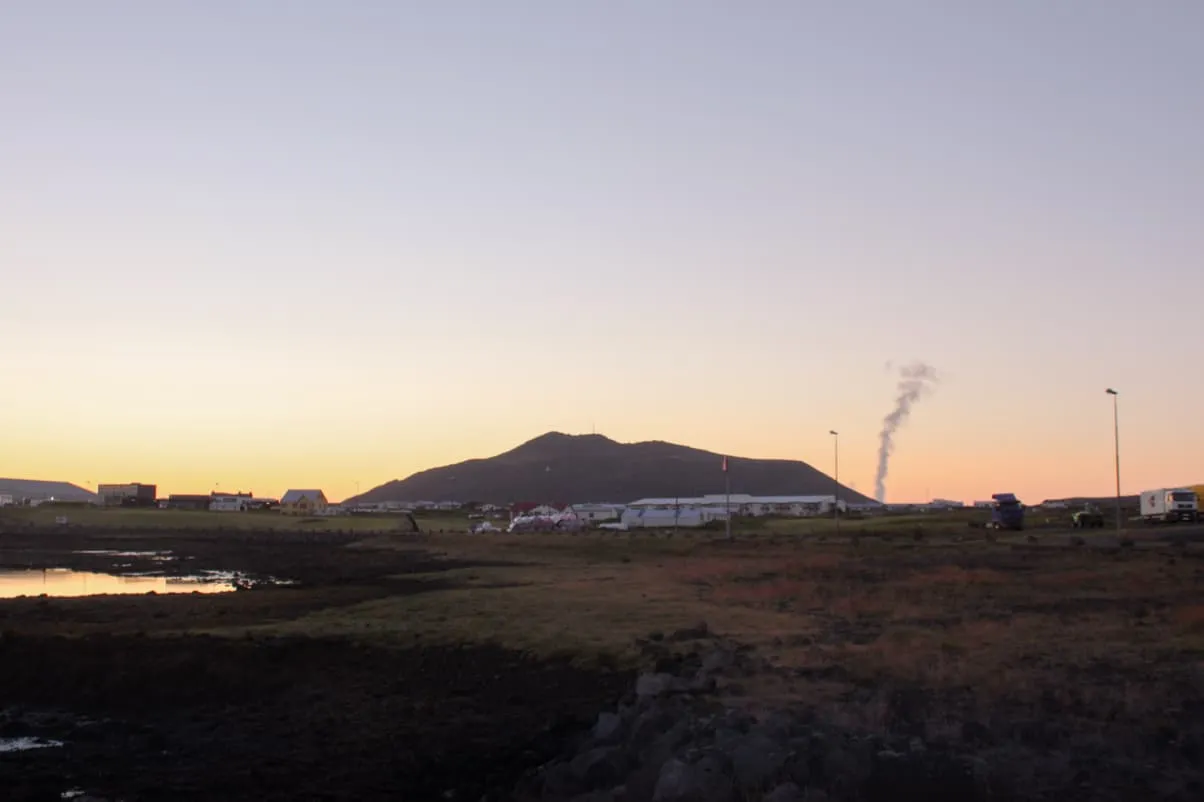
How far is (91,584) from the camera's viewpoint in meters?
47.5

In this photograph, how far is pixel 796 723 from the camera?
43.6 ft

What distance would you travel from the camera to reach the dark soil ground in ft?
47.6

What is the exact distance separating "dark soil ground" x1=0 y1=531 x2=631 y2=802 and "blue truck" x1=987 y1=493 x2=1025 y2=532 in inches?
2234

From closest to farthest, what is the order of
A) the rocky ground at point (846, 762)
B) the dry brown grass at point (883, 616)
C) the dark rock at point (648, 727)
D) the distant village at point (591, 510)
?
the rocky ground at point (846, 762)
the dark rock at point (648, 727)
the dry brown grass at point (883, 616)
the distant village at point (591, 510)

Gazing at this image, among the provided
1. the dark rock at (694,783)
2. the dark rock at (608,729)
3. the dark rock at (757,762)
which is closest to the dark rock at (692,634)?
the dark rock at (608,729)

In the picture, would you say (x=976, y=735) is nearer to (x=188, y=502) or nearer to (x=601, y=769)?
(x=601, y=769)

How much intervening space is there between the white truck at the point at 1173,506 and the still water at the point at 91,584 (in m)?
63.3

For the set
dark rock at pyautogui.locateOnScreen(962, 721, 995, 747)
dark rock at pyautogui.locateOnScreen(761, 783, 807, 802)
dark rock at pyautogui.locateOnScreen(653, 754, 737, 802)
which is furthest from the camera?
dark rock at pyautogui.locateOnScreen(962, 721, 995, 747)

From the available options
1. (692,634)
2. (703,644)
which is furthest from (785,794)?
(692,634)

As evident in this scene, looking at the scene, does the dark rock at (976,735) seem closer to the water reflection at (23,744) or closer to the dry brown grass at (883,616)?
the dry brown grass at (883,616)

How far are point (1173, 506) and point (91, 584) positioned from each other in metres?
69.3

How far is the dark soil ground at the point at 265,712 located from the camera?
47.6ft

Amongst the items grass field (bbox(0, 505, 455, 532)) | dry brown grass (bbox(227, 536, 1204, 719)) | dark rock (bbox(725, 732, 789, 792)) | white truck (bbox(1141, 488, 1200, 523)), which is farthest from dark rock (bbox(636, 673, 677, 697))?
grass field (bbox(0, 505, 455, 532))

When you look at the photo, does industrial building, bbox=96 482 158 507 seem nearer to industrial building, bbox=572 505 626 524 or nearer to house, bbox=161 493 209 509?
house, bbox=161 493 209 509
